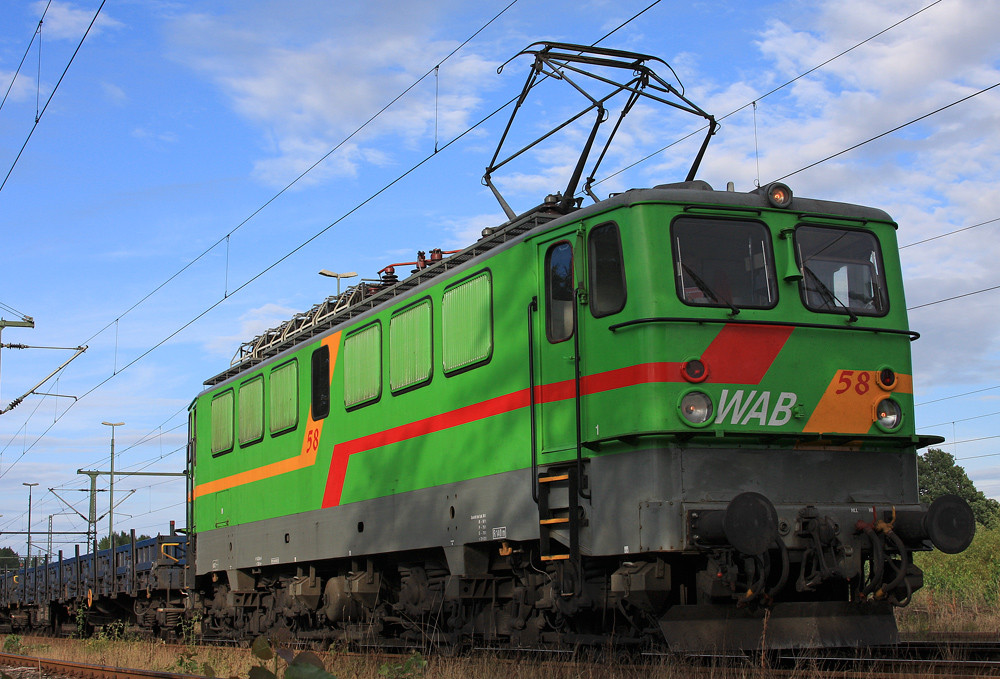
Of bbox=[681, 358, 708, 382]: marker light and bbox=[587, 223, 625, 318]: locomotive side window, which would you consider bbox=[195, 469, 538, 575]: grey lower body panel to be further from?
bbox=[681, 358, 708, 382]: marker light

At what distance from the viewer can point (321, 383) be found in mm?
14672

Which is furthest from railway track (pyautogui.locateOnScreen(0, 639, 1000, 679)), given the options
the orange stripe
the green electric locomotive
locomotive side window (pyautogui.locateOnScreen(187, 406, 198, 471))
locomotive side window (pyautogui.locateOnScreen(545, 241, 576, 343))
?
locomotive side window (pyautogui.locateOnScreen(187, 406, 198, 471))

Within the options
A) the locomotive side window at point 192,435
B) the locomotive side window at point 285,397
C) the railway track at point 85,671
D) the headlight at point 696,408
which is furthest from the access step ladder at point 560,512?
the locomotive side window at point 192,435

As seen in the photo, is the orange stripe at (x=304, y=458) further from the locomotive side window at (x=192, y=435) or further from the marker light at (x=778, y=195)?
the marker light at (x=778, y=195)

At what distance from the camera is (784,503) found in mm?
9203

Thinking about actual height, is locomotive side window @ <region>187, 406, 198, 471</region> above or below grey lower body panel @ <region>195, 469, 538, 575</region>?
above

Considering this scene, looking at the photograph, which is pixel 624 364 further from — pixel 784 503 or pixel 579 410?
pixel 784 503

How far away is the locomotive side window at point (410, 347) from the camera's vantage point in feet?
40.1

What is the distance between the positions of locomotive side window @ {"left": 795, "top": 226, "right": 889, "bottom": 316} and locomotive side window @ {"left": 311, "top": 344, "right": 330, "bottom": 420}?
6.76m

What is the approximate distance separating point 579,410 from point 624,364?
2.06 feet

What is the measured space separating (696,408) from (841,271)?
7.14 ft

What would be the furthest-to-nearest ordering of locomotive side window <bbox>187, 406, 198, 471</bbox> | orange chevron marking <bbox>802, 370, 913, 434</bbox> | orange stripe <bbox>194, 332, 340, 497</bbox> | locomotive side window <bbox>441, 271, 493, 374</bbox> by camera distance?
locomotive side window <bbox>187, 406, 198, 471</bbox>, orange stripe <bbox>194, 332, 340, 497</bbox>, locomotive side window <bbox>441, 271, 493, 374</bbox>, orange chevron marking <bbox>802, 370, 913, 434</bbox>

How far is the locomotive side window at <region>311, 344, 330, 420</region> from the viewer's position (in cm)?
1451

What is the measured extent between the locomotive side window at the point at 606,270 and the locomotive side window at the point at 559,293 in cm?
26
